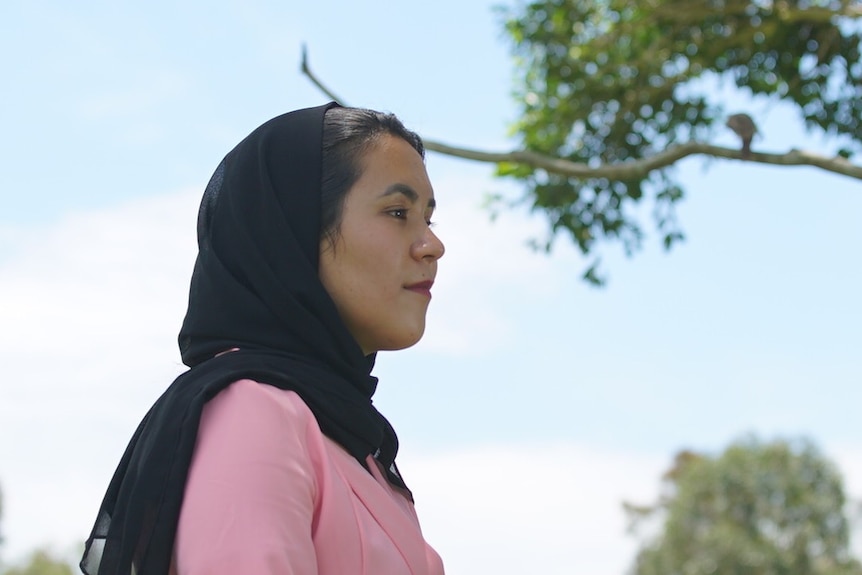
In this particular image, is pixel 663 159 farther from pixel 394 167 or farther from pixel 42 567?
pixel 42 567

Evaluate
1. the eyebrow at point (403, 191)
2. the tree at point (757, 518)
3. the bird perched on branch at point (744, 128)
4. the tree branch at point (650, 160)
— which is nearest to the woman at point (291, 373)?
the eyebrow at point (403, 191)

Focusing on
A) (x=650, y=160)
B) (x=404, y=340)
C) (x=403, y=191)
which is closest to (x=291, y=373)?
(x=404, y=340)

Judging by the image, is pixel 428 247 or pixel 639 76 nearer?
pixel 428 247

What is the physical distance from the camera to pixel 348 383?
1847mm

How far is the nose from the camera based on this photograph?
1903 millimetres

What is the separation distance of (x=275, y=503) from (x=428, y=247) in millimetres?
505

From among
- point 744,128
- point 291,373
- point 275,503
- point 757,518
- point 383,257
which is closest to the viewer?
point 275,503

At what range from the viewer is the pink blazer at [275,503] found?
5.03 ft

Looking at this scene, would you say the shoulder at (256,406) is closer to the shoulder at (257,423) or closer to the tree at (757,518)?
the shoulder at (257,423)

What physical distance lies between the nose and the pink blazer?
12.4 inches

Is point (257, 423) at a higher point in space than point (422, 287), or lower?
lower

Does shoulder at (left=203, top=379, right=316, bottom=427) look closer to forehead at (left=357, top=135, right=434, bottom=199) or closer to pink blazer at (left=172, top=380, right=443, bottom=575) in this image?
pink blazer at (left=172, top=380, right=443, bottom=575)

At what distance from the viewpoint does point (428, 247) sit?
6.26 ft

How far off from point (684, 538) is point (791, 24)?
28411 millimetres
